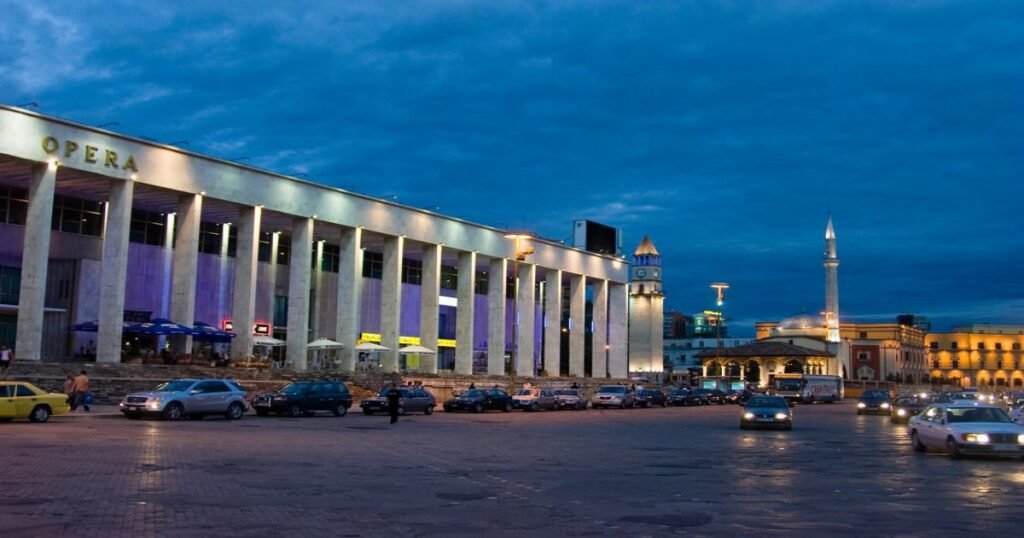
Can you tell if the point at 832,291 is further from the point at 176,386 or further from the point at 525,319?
the point at 176,386

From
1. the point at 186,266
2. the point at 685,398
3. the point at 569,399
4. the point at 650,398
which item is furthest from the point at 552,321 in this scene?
the point at 186,266

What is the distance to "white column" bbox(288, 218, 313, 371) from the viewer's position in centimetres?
5841

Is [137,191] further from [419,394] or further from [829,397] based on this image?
[829,397]

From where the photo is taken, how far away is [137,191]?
52812mm

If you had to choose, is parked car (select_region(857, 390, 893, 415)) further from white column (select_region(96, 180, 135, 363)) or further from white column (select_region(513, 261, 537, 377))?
white column (select_region(96, 180, 135, 363))

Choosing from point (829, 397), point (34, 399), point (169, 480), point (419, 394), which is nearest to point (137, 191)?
point (419, 394)

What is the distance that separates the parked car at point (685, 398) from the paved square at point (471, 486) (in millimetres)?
41962

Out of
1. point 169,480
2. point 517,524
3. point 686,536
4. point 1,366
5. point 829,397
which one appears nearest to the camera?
point 686,536

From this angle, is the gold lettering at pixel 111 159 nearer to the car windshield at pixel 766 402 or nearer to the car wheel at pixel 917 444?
the car windshield at pixel 766 402

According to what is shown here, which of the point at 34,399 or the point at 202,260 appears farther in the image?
the point at 202,260

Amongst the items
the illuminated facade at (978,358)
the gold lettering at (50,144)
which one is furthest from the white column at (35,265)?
the illuminated facade at (978,358)

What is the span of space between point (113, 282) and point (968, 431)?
40.6 metres

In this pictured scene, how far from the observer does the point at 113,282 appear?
156 feet

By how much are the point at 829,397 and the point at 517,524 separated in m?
86.2
